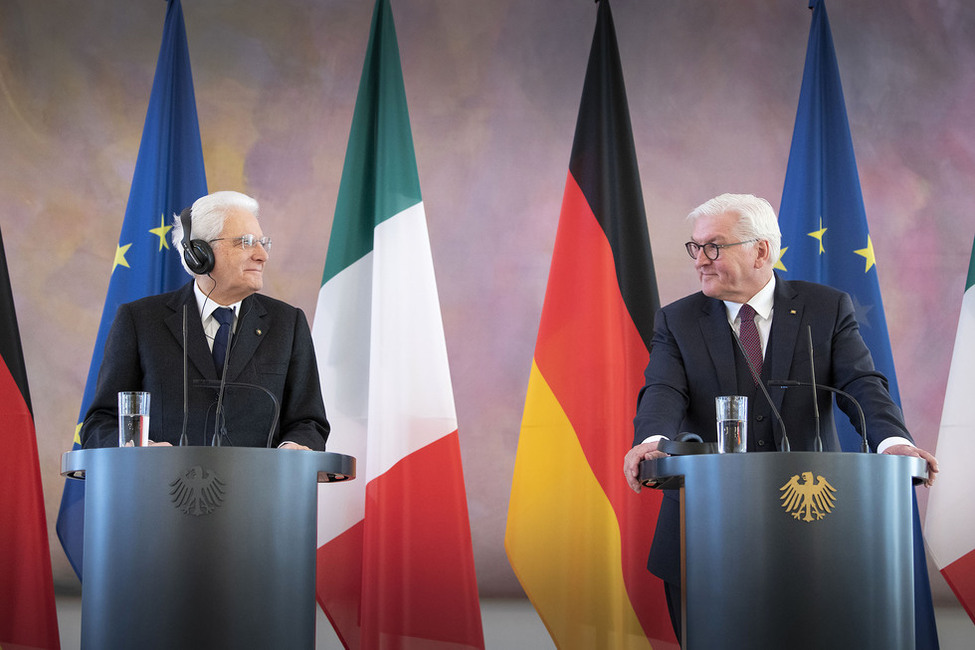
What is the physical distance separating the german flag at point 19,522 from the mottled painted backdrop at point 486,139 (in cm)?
49

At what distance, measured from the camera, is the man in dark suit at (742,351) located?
2479mm

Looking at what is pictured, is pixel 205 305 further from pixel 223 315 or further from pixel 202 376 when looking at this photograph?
pixel 202 376

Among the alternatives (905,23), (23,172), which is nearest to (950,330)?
(905,23)

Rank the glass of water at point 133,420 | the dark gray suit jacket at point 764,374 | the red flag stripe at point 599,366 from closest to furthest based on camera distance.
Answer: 1. the glass of water at point 133,420
2. the dark gray suit jacket at point 764,374
3. the red flag stripe at point 599,366

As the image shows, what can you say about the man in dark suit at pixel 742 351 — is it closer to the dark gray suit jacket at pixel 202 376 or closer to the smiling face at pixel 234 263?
the dark gray suit jacket at pixel 202 376

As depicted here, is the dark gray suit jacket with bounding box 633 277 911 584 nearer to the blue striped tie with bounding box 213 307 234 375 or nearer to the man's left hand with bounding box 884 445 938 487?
the man's left hand with bounding box 884 445 938 487

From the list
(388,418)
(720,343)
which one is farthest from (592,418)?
(720,343)

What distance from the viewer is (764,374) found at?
2.52 m

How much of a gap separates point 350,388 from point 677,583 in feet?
4.67

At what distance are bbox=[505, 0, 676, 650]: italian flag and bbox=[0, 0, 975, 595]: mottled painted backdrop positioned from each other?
0.39 m

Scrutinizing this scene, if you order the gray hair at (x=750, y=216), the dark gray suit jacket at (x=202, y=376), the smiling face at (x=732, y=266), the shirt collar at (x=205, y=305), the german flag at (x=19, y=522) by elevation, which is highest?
the gray hair at (x=750, y=216)

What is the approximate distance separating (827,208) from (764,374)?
1.39m

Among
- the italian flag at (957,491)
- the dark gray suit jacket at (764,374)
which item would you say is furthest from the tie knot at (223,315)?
the italian flag at (957,491)

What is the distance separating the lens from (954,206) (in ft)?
13.3
